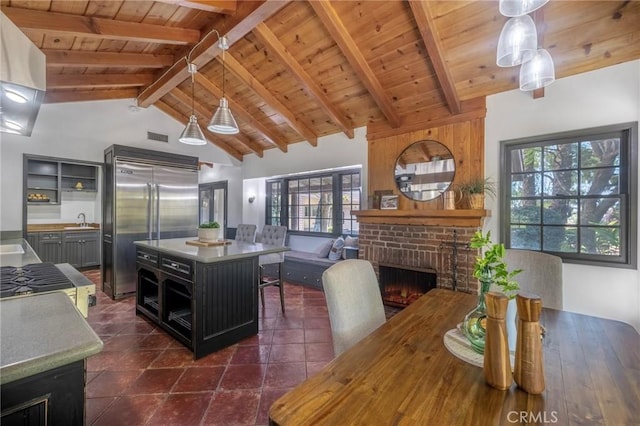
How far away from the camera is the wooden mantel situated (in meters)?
2.95

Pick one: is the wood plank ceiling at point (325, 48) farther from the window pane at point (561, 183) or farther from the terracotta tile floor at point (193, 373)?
the terracotta tile floor at point (193, 373)

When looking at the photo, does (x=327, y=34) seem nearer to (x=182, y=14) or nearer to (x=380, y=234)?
(x=182, y=14)

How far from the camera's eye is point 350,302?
1346 mm

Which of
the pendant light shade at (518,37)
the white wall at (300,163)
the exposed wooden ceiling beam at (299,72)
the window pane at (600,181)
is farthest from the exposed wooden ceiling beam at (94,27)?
the window pane at (600,181)

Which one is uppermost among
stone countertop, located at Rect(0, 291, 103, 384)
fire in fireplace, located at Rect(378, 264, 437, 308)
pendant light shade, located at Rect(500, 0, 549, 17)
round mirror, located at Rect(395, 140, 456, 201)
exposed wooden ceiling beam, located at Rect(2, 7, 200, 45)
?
exposed wooden ceiling beam, located at Rect(2, 7, 200, 45)

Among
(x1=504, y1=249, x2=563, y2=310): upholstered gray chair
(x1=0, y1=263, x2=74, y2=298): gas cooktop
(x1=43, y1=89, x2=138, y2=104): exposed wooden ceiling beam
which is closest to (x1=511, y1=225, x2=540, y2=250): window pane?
(x1=504, y1=249, x2=563, y2=310): upholstered gray chair

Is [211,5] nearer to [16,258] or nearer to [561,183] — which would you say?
[16,258]

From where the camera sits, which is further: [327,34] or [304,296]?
[304,296]

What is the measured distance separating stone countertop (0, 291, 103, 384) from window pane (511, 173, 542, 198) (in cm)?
352

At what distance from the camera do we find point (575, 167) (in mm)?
2646

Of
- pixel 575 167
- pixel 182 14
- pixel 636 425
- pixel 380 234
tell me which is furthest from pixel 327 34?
pixel 636 425

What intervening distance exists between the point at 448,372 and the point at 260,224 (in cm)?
531

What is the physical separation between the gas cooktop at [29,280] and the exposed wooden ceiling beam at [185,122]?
404 centimetres

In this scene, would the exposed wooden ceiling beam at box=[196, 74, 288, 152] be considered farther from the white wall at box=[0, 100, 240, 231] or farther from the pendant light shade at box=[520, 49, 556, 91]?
the pendant light shade at box=[520, 49, 556, 91]
